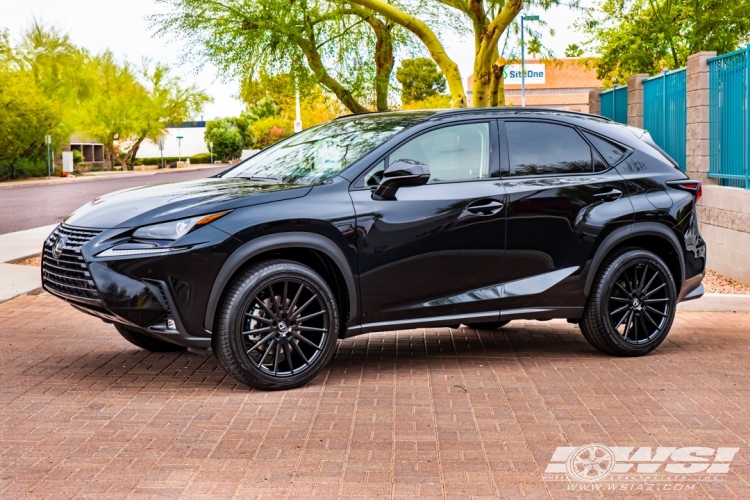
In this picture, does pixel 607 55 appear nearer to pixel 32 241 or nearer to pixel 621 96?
pixel 621 96

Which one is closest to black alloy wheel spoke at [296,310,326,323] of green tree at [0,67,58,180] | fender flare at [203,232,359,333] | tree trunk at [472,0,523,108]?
fender flare at [203,232,359,333]

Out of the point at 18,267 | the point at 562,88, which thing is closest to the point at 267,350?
the point at 18,267

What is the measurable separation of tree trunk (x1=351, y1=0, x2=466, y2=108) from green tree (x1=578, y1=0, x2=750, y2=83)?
898cm

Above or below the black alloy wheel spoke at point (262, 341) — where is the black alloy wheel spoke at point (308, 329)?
above

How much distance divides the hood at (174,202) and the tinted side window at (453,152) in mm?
899

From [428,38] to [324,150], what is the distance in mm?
10160

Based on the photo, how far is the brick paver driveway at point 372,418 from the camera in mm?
4793

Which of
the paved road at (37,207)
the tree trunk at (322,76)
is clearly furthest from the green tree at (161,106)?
the tree trunk at (322,76)

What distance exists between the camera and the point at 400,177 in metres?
6.75

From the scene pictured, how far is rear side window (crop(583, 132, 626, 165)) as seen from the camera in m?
7.82

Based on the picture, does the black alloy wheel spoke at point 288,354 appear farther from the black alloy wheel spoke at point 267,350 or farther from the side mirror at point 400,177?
the side mirror at point 400,177

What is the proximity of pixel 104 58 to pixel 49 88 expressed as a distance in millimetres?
14171

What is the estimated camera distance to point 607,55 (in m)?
30.1

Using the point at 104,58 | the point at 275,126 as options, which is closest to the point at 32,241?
the point at 104,58
